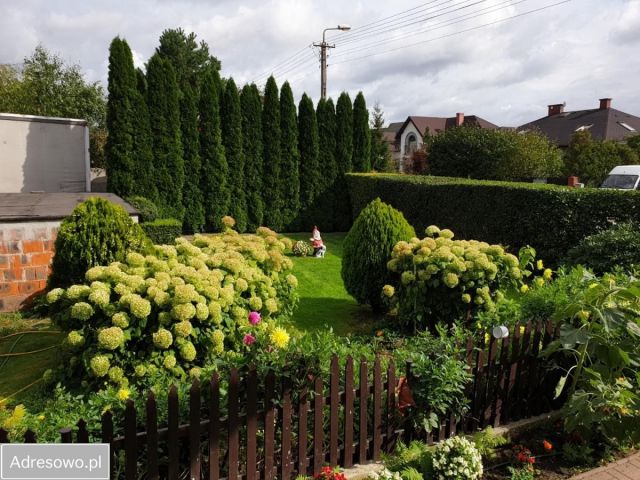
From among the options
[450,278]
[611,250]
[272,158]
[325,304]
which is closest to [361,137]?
[272,158]

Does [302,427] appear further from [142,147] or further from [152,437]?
[142,147]

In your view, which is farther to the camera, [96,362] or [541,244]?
[541,244]

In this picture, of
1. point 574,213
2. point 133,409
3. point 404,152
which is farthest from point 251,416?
point 404,152

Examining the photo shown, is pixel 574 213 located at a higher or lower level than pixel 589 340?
higher

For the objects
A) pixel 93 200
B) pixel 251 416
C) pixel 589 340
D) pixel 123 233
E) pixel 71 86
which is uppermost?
pixel 71 86

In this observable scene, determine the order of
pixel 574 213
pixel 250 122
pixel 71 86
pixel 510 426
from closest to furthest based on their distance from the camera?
1. pixel 510 426
2. pixel 574 213
3. pixel 250 122
4. pixel 71 86

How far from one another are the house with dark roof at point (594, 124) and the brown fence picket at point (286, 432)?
40.5 meters

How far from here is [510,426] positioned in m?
3.71

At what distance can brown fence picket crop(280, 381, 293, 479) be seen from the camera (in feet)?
9.41

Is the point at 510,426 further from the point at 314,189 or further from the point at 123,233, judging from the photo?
the point at 314,189

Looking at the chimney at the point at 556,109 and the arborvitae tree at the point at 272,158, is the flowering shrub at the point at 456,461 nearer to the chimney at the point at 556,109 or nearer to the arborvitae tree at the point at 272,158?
the arborvitae tree at the point at 272,158

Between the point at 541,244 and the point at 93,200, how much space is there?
806 centimetres

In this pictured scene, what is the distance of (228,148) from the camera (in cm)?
1563

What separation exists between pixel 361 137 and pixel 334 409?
51.4 feet
